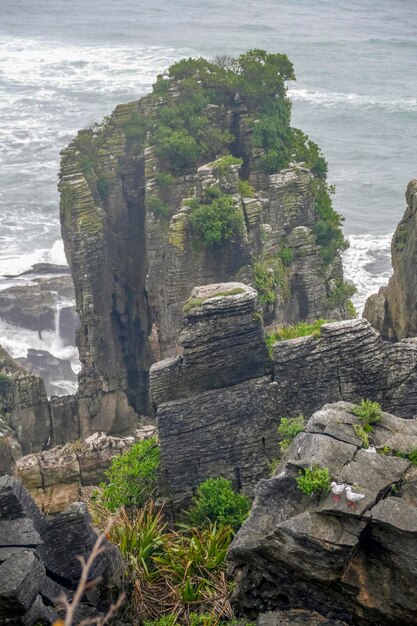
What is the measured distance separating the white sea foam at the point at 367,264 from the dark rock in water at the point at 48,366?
18.1 meters

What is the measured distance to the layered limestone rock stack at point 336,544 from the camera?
61.6ft

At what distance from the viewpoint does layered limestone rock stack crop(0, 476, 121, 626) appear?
1876 centimetres

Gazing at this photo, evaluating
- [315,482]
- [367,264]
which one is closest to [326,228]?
[315,482]

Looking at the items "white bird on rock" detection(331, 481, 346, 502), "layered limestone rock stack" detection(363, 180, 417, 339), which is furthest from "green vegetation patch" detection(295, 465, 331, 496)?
"layered limestone rock stack" detection(363, 180, 417, 339)

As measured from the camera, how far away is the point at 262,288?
38094 millimetres

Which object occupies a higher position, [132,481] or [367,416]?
[367,416]

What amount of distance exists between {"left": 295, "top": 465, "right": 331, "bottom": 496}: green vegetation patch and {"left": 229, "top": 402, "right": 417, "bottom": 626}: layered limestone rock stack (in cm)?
18

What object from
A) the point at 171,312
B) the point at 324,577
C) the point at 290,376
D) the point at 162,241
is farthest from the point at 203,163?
the point at 324,577

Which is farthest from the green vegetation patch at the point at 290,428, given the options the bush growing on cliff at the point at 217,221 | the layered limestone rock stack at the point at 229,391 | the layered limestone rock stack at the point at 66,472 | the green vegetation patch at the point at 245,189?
the green vegetation patch at the point at 245,189

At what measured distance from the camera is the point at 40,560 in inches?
790

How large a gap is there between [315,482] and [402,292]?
1575 centimetres

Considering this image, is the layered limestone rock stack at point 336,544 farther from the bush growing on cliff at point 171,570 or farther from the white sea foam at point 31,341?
the white sea foam at point 31,341

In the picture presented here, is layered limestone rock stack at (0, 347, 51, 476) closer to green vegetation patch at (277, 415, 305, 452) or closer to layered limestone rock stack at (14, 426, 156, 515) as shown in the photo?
layered limestone rock stack at (14, 426, 156, 515)

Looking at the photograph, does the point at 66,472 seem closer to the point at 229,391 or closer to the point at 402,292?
the point at 229,391
